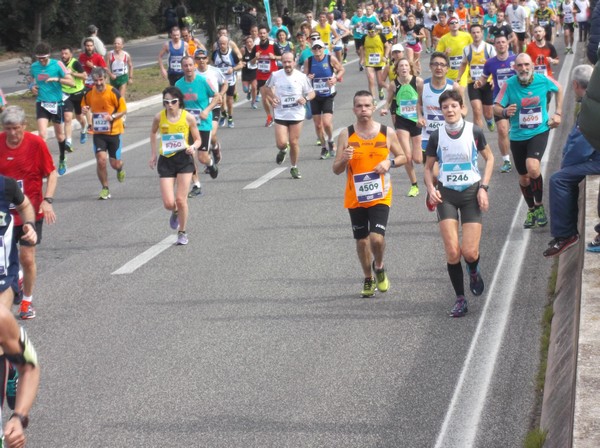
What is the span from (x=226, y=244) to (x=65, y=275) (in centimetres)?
182

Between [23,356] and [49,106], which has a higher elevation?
[23,356]

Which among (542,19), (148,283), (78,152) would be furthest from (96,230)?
(542,19)

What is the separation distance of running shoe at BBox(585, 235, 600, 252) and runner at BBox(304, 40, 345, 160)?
943cm

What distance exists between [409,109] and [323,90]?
12.4 ft

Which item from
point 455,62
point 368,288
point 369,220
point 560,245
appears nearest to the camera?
point 560,245

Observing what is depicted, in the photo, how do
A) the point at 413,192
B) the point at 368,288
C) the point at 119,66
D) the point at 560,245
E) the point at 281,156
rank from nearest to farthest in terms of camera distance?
the point at 560,245 < the point at 368,288 < the point at 413,192 < the point at 281,156 < the point at 119,66

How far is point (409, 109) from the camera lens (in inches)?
610

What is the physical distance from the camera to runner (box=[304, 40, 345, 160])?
1895 centimetres

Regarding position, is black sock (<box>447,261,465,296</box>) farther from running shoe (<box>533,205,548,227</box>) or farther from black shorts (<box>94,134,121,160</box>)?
black shorts (<box>94,134,121,160</box>)

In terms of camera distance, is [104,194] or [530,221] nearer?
[530,221]

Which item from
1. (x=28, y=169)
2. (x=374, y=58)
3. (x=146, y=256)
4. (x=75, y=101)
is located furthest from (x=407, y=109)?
(x=374, y=58)

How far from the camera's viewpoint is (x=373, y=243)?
34.5 ft

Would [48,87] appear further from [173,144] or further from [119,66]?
[173,144]

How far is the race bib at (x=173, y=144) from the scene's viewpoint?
1342 centimetres
